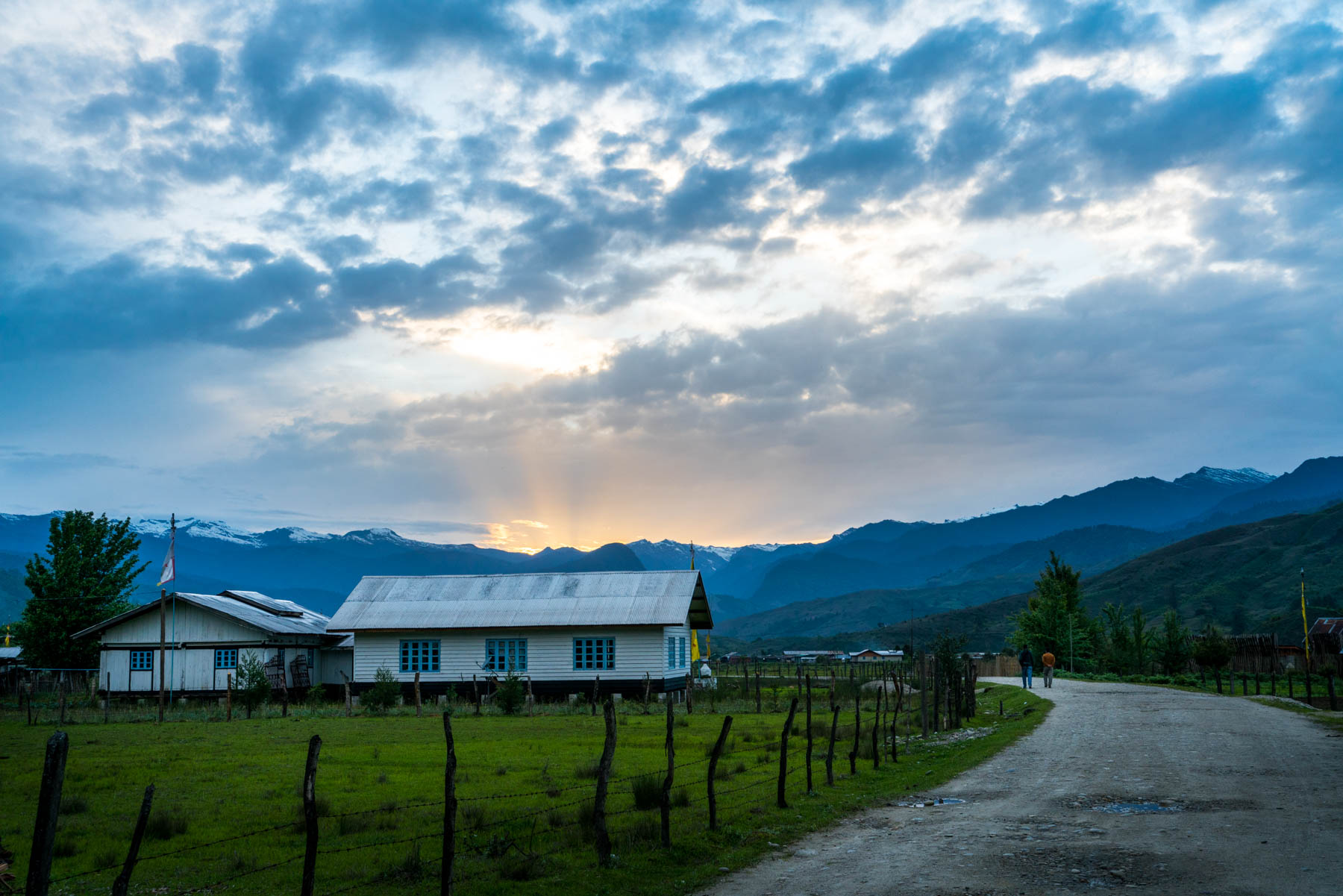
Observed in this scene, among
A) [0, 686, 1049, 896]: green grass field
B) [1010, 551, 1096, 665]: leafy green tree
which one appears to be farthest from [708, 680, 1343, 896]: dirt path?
[1010, 551, 1096, 665]: leafy green tree

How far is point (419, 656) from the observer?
153 ft

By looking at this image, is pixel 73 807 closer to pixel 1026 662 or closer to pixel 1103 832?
pixel 1103 832

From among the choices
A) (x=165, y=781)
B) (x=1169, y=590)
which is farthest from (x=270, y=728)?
(x=1169, y=590)

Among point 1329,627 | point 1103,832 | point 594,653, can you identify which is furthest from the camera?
point 1329,627

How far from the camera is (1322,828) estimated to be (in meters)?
12.4

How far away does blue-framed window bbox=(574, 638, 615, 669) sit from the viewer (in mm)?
44812

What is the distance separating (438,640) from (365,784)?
2868cm

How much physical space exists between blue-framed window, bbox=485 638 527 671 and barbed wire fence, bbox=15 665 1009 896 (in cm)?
2585

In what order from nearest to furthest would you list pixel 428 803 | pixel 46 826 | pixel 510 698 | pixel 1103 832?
1. pixel 46 826
2. pixel 1103 832
3. pixel 428 803
4. pixel 510 698

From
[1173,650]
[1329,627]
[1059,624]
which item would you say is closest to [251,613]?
[1173,650]

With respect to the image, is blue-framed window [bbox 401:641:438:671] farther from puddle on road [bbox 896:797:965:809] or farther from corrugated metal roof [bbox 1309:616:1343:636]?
corrugated metal roof [bbox 1309:616:1343:636]

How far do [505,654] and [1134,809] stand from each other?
3490 centimetres

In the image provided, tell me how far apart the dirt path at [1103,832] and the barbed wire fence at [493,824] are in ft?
6.28

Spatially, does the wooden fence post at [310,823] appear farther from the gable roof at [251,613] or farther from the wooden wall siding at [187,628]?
the wooden wall siding at [187,628]
